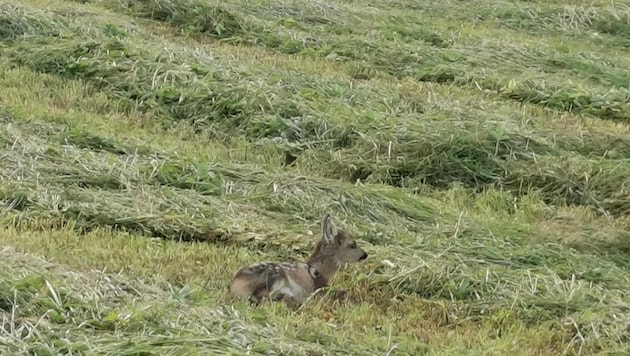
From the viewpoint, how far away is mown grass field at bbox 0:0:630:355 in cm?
645

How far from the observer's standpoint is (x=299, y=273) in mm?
7316

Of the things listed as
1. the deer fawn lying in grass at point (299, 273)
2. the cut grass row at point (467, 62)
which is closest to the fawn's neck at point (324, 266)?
the deer fawn lying in grass at point (299, 273)

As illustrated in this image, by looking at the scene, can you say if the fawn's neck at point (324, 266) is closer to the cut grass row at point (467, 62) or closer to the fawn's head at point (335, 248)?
the fawn's head at point (335, 248)

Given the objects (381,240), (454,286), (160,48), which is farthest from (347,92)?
(454,286)

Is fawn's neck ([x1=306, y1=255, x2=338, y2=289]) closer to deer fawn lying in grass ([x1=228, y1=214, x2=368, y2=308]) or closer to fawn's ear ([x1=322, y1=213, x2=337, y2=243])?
deer fawn lying in grass ([x1=228, y1=214, x2=368, y2=308])

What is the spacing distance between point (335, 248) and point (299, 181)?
68.6 inches

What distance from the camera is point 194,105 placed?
460 inches

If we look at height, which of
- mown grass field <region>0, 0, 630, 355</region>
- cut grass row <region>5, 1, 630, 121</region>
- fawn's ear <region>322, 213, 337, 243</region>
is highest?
fawn's ear <region>322, 213, 337, 243</region>

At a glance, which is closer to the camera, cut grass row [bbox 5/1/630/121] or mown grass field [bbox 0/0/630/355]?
mown grass field [bbox 0/0/630/355]

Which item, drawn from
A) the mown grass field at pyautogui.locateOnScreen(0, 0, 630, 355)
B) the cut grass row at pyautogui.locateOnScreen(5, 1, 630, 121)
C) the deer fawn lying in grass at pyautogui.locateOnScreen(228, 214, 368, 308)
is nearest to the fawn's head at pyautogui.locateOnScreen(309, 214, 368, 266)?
the deer fawn lying in grass at pyautogui.locateOnScreen(228, 214, 368, 308)

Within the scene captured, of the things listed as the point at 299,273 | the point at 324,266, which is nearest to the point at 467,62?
the point at 324,266

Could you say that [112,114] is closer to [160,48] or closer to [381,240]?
[160,48]

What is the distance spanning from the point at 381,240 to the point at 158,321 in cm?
306

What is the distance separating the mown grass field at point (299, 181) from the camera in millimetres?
6445
